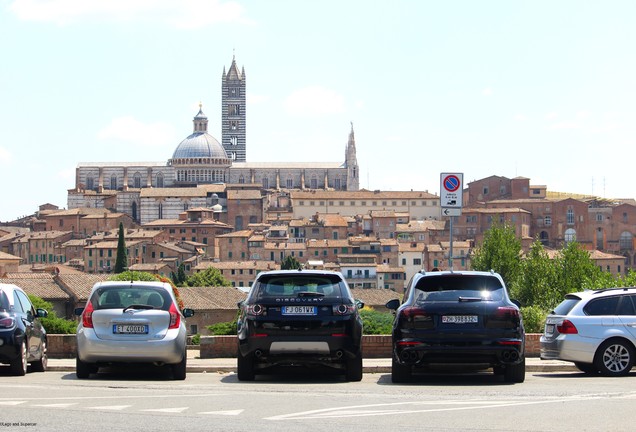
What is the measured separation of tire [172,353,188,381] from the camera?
14.1 metres

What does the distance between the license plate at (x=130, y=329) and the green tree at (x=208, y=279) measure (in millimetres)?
85552

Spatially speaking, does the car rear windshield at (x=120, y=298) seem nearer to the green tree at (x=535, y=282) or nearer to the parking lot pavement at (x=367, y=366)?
the parking lot pavement at (x=367, y=366)

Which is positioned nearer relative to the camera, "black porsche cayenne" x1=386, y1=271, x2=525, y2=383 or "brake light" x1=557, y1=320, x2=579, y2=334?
"black porsche cayenne" x1=386, y1=271, x2=525, y2=383

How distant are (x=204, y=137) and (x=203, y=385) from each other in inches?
7137

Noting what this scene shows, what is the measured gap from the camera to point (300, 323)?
13.4 meters

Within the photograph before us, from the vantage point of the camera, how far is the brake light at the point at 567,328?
14.6m

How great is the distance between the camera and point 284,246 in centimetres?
12888

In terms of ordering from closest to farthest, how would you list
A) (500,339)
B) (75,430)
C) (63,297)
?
(75,430), (500,339), (63,297)

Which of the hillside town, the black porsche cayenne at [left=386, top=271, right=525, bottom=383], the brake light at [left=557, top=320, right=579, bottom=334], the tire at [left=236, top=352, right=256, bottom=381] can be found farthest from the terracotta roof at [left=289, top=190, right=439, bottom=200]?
the black porsche cayenne at [left=386, top=271, right=525, bottom=383]

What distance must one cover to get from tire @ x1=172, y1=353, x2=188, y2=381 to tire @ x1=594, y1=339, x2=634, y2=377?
4.60 metres

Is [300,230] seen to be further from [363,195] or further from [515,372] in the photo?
[515,372]

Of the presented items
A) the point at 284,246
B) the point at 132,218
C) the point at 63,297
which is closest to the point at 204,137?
the point at 132,218

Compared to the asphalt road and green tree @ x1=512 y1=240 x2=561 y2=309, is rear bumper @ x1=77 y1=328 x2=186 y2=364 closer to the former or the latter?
the asphalt road

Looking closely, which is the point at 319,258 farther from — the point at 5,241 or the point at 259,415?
the point at 259,415
